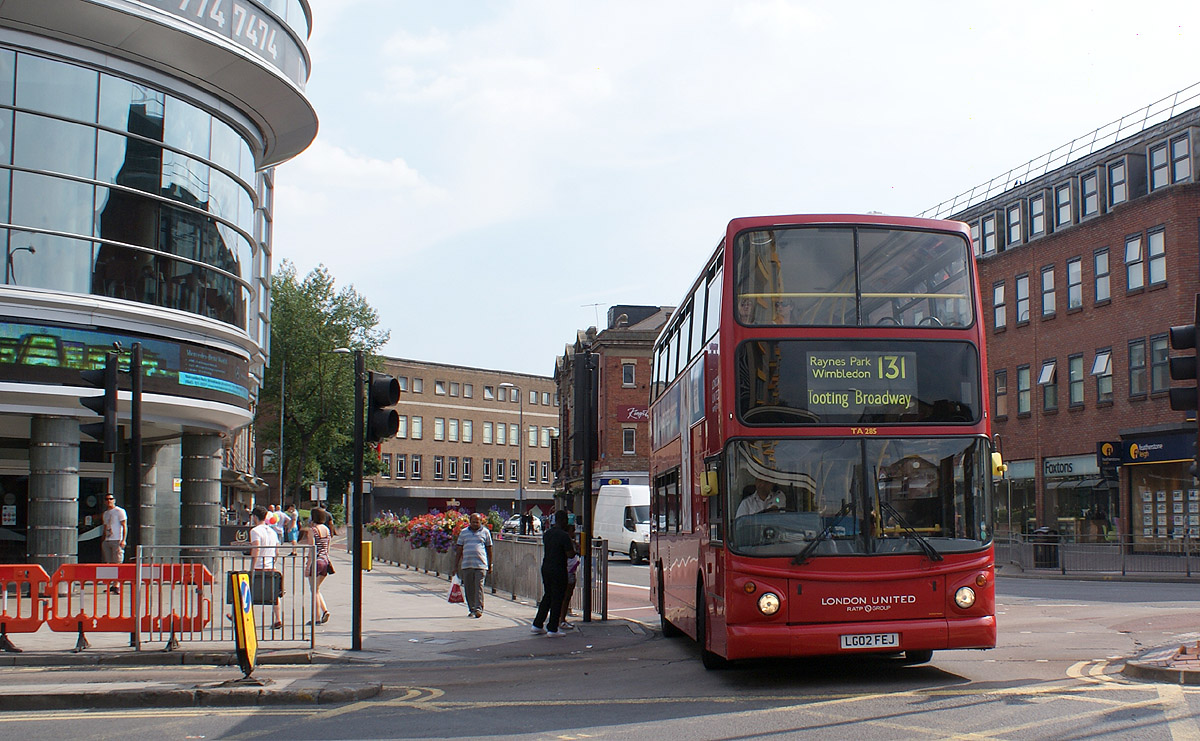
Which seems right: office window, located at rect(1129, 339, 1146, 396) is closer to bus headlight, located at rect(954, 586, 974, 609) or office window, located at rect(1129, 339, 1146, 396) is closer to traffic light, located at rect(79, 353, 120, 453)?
bus headlight, located at rect(954, 586, 974, 609)

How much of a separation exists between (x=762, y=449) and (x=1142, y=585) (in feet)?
63.5

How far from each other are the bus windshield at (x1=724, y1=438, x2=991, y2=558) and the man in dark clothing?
19.9ft

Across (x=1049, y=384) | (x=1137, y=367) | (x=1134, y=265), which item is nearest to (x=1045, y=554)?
(x=1137, y=367)

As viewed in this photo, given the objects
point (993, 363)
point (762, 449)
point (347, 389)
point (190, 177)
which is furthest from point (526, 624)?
point (347, 389)

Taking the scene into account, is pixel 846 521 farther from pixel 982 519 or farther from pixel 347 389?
pixel 347 389

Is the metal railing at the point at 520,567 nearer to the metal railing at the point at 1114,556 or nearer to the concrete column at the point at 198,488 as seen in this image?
the concrete column at the point at 198,488

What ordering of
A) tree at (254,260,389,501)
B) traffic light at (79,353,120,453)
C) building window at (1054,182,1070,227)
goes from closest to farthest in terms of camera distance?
1. traffic light at (79,353,120,453)
2. building window at (1054,182,1070,227)
3. tree at (254,260,389,501)

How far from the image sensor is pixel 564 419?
87.9m

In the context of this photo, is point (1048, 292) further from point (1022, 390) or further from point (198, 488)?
point (198, 488)

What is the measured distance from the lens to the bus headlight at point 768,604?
1023cm

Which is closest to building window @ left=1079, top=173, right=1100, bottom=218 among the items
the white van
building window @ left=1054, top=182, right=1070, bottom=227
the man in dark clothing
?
building window @ left=1054, top=182, right=1070, bottom=227

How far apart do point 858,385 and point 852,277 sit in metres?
0.99

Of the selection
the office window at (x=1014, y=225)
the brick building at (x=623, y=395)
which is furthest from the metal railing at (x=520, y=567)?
the brick building at (x=623, y=395)

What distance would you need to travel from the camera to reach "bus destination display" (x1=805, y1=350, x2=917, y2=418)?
10414mm
